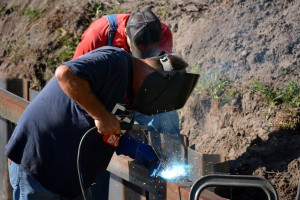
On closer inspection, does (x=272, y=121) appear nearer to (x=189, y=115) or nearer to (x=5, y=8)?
(x=189, y=115)

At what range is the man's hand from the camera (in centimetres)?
352

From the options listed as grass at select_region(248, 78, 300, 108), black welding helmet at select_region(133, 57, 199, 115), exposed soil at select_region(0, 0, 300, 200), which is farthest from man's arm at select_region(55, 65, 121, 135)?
grass at select_region(248, 78, 300, 108)

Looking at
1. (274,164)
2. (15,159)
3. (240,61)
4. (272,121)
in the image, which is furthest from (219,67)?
(15,159)

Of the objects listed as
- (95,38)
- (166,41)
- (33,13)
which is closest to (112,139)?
(95,38)

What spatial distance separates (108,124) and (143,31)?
1.79 metres

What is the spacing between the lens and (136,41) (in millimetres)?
5148

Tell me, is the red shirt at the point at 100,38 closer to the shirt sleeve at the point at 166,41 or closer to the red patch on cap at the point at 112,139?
the shirt sleeve at the point at 166,41

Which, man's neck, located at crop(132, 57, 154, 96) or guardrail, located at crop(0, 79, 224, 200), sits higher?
man's neck, located at crop(132, 57, 154, 96)

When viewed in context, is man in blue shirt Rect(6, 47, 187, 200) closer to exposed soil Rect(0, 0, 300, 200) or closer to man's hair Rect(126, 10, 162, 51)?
exposed soil Rect(0, 0, 300, 200)

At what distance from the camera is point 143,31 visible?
516 centimetres

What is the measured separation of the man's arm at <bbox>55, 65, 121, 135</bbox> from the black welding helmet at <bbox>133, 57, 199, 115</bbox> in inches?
9.4

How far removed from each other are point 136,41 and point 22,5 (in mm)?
4742

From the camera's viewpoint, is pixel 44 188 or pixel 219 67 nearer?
pixel 44 188

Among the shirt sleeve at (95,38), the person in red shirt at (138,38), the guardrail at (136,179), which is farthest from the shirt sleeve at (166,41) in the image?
the guardrail at (136,179)
